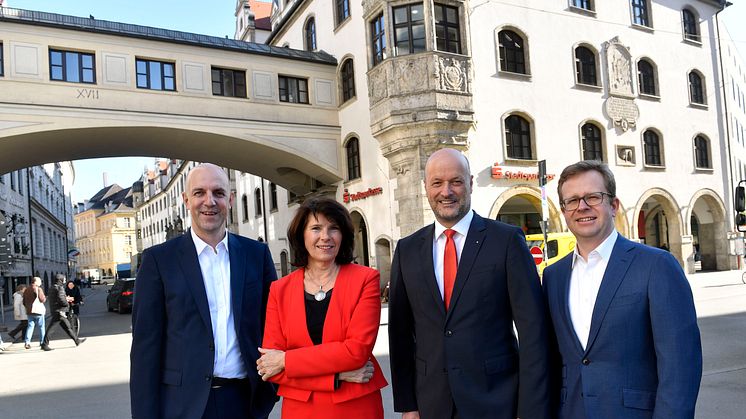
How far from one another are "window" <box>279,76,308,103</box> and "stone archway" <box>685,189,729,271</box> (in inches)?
685

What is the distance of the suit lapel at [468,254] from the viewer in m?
2.88

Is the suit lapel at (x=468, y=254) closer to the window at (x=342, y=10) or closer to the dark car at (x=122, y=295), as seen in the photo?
the window at (x=342, y=10)

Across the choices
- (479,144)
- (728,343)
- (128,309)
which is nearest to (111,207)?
(128,309)

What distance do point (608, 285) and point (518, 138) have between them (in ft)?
61.9

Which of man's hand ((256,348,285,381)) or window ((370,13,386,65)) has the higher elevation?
window ((370,13,386,65))

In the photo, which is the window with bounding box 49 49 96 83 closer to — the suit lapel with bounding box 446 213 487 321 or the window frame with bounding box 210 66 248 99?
the window frame with bounding box 210 66 248 99

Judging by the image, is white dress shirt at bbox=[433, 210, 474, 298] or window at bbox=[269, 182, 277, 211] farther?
window at bbox=[269, 182, 277, 211]

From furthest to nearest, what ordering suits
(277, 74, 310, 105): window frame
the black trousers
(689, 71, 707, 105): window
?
(689, 71, 707, 105): window, (277, 74, 310, 105): window frame, the black trousers

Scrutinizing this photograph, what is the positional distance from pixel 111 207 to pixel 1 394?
4200 inches

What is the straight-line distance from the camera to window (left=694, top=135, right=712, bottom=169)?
1022 inches

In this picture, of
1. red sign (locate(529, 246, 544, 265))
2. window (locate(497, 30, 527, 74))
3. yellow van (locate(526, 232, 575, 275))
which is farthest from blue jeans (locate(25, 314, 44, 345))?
window (locate(497, 30, 527, 74))

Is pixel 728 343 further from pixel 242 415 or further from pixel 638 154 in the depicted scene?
pixel 638 154

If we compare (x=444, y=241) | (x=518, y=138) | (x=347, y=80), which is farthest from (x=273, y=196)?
(x=444, y=241)

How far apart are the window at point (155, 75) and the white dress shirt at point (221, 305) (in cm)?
1712
